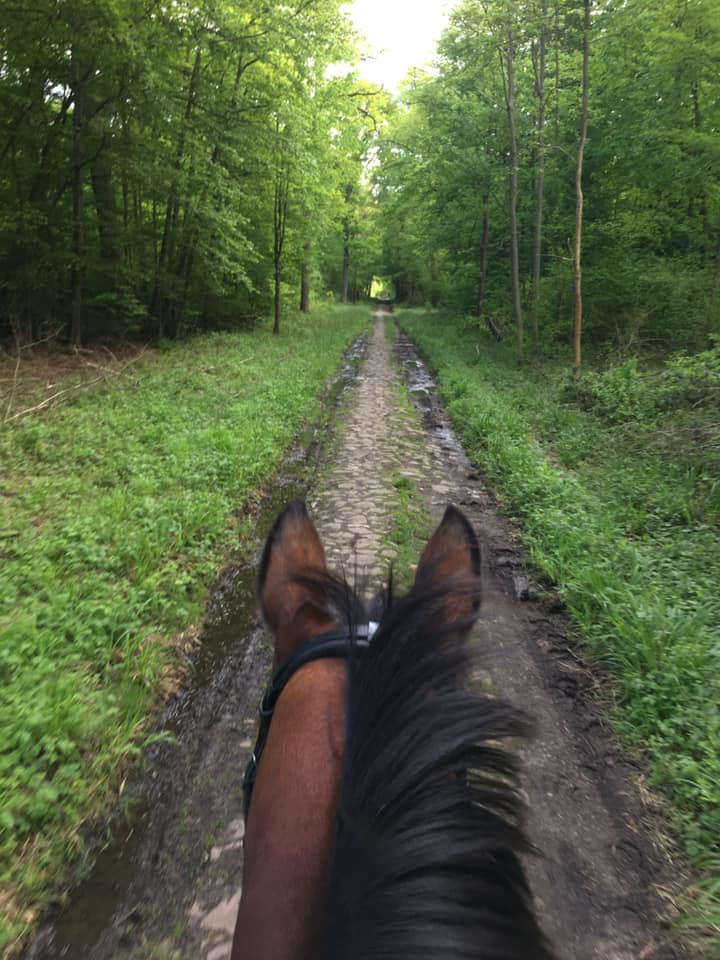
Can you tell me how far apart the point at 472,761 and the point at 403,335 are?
83.8 feet

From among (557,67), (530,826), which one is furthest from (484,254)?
(530,826)

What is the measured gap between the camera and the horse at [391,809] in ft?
2.19

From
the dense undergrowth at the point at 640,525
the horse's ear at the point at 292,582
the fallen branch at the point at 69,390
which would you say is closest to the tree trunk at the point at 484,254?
the dense undergrowth at the point at 640,525

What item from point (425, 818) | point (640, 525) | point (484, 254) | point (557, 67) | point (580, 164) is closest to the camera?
point (425, 818)

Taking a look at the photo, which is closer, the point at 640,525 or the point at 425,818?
the point at 425,818

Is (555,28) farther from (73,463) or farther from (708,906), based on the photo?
(708,906)

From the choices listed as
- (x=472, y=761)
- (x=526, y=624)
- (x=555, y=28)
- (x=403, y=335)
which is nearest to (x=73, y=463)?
(x=526, y=624)

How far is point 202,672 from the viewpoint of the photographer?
3391mm

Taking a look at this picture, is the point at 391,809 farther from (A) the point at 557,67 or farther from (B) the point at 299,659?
(A) the point at 557,67

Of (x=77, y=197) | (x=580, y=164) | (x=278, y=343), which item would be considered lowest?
(x=278, y=343)

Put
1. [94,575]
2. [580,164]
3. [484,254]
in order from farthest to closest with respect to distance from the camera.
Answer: [484,254]
[580,164]
[94,575]

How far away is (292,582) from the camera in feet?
4.94

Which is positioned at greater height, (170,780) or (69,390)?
(69,390)

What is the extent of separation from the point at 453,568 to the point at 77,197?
42.1 ft
